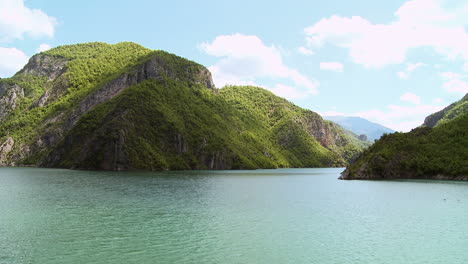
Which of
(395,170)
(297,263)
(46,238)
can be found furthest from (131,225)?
(395,170)

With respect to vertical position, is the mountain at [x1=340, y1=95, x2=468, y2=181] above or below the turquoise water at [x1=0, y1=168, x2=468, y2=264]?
above

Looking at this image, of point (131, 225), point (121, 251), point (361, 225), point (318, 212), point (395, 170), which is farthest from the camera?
point (395, 170)

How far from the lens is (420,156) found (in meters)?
121

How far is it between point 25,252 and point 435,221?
45.2 m

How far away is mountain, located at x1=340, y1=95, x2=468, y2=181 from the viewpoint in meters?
115

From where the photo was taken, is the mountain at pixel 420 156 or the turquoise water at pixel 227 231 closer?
the turquoise water at pixel 227 231

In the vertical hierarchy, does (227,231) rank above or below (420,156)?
below

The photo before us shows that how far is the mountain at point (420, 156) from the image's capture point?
115m

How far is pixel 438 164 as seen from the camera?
117 metres

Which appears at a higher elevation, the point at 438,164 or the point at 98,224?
the point at 438,164

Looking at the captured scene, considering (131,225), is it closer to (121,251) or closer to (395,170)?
(121,251)

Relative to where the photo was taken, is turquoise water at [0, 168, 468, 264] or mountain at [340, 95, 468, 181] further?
mountain at [340, 95, 468, 181]

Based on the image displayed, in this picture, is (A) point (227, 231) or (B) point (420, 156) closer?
(A) point (227, 231)

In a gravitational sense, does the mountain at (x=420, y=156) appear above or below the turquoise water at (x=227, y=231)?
above
